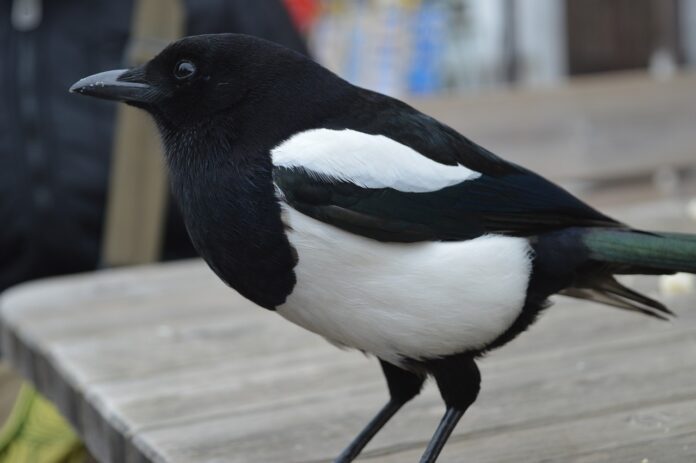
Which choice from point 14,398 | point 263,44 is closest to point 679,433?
point 263,44

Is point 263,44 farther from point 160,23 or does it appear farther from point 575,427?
point 160,23

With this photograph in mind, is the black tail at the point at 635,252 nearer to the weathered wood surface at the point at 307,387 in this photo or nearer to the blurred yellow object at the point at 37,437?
the weathered wood surface at the point at 307,387

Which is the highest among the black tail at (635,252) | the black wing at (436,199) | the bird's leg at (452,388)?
the black wing at (436,199)

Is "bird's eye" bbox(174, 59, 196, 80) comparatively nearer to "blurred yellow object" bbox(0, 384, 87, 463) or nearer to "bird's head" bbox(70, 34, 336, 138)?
"bird's head" bbox(70, 34, 336, 138)

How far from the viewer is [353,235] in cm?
133

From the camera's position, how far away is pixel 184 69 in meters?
1.46

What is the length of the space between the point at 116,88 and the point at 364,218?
1.20 ft

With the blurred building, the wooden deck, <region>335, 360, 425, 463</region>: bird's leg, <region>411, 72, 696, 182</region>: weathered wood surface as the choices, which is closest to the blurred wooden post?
the wooden deck

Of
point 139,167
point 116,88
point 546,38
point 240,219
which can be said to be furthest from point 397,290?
point 546,38

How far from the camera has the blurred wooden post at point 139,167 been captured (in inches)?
105

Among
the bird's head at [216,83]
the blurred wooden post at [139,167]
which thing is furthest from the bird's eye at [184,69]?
the blurred wooden post at [139,167]

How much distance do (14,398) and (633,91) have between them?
1999 millimetres

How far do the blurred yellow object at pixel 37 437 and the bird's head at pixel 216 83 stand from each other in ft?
2.52

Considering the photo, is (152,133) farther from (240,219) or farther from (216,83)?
(240,219)
